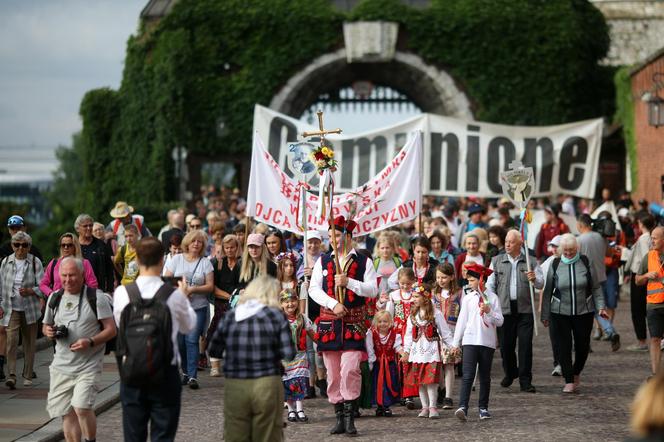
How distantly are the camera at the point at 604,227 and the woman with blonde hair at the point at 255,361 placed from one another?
9091 mm

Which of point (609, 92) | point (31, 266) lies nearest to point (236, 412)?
point (31, 266)

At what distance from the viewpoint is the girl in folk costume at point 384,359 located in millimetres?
10570

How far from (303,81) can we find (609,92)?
812 centimetres

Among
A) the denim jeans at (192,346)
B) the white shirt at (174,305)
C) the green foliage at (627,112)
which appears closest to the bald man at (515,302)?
the denim jeans at (192,346)

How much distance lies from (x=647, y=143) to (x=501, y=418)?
58.0 ft

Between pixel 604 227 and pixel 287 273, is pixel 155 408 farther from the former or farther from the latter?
pixel 604 227

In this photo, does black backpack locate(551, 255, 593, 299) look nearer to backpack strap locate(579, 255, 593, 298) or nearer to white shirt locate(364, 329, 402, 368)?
backpack strap locate(579, 255, 593, 298)

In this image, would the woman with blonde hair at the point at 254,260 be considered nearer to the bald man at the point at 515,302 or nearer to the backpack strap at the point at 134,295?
the bald man at the point at 515,302

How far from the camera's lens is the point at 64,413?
26.3 feet

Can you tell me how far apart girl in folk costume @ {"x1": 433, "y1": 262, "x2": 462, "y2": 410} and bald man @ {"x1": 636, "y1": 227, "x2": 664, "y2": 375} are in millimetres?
2084

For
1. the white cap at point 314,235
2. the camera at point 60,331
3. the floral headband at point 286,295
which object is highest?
the white cap at point 314,235

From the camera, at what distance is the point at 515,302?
1190 centimetres

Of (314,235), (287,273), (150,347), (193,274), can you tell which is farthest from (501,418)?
(150,347)

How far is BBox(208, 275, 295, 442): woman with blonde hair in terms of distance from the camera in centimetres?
698
